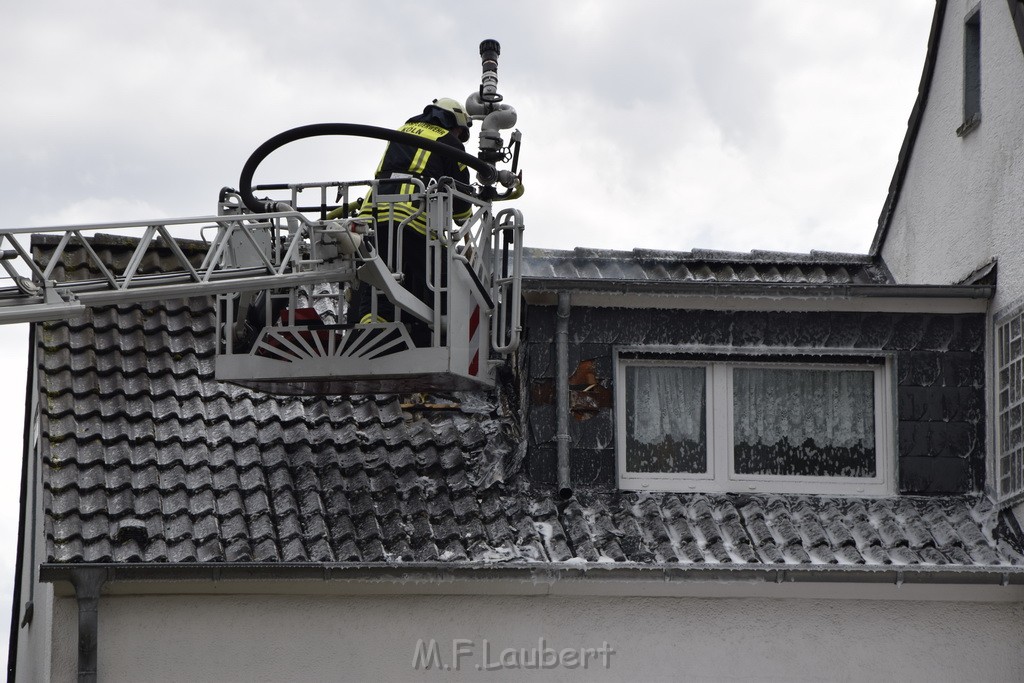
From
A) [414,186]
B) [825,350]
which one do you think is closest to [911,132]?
[825,350]

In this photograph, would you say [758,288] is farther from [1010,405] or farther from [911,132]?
[911,132]

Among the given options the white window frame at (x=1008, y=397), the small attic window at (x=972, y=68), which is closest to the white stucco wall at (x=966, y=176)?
the small attic window at (x=972, y=68)

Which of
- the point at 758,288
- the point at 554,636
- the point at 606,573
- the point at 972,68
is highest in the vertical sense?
the point at 972,68

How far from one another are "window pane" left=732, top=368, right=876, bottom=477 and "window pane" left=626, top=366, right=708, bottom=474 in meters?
0.24

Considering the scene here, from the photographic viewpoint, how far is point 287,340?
989cm

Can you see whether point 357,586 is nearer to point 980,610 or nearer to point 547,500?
point 547,500

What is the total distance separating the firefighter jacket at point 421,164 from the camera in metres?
10.3

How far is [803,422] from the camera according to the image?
10.2m

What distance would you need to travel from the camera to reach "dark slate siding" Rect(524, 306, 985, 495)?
9969mm

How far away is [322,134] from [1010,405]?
4.68m

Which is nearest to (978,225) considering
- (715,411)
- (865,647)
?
(715,411)

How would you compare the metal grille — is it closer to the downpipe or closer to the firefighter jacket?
the downpipe

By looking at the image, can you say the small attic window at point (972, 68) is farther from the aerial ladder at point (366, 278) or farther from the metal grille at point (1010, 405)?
the aerial ladder at point (366, 278)

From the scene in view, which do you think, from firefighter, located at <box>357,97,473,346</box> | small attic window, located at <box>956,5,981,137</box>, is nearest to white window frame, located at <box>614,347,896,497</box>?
firefighter, located at <box>357,97,473,346</box>
